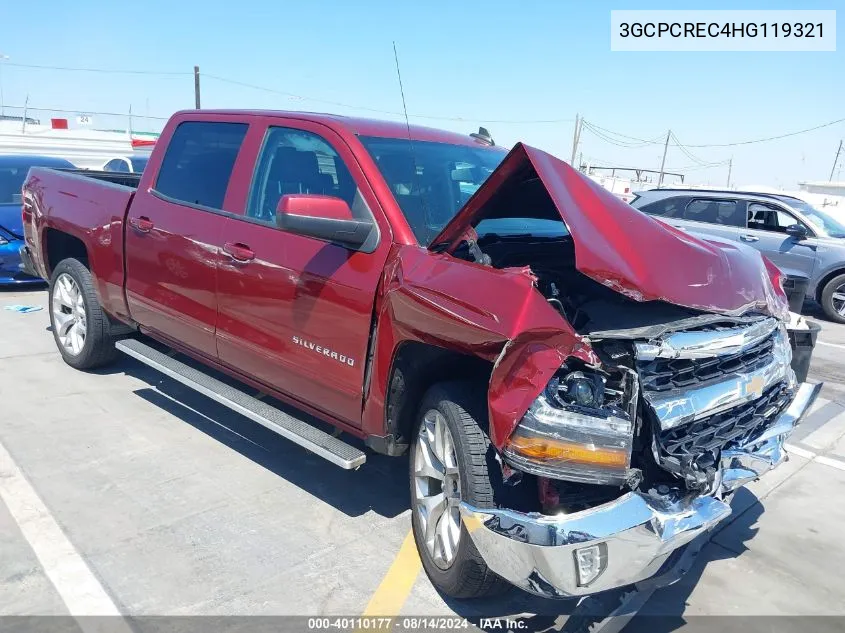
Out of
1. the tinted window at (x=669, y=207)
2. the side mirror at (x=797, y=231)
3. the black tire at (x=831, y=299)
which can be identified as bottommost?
the black tire at (x=831, y=299)

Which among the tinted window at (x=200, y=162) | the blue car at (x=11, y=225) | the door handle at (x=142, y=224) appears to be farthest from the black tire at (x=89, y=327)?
the blue car at (x=11, y=225)

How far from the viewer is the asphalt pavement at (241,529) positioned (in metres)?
2.98

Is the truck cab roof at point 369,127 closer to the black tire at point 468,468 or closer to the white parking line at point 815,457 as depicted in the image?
the black tire at point 468,468

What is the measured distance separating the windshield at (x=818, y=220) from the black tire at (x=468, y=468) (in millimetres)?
9561

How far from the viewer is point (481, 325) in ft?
8.55

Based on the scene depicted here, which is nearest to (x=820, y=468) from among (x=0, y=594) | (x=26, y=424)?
(x=0, y=594)

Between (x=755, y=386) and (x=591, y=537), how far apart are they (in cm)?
107

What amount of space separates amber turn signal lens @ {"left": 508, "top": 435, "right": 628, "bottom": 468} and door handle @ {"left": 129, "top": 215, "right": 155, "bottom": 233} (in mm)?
3147

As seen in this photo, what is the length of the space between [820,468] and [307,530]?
11.0 ft

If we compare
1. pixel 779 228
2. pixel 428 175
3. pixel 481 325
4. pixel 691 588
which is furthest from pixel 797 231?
pixel 481 325

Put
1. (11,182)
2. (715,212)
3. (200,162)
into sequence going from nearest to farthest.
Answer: (200,162)
(11,182)
(715,212)

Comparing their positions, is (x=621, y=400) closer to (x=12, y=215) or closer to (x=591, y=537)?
(x=591, y=537)

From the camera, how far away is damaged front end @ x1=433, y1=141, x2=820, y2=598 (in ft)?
7.70

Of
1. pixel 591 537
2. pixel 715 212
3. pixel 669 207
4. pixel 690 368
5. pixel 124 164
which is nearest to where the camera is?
pixel 591 537
